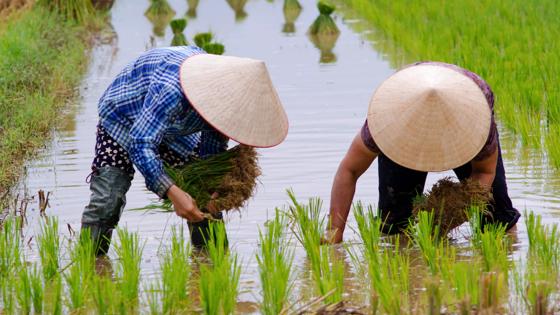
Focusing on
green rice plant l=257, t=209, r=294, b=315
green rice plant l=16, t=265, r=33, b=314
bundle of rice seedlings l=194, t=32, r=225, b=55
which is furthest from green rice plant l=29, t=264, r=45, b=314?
bundle of rice seedlings l=194, t=32, r=225, b=55

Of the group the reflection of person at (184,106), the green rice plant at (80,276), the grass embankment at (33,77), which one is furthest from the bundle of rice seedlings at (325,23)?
the green rice plant at (80,276)

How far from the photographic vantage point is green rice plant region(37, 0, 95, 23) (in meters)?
13.0

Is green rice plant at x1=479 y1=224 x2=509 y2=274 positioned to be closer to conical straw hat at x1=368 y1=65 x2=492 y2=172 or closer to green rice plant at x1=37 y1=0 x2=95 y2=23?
conical straw hat at x1=368 y1=65 x2=492 y2=172

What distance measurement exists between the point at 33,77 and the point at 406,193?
179 inches

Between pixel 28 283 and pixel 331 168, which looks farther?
pixel 331 168

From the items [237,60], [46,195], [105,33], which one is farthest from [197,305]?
[105,33]

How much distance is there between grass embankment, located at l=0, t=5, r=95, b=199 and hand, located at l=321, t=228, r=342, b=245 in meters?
1.87

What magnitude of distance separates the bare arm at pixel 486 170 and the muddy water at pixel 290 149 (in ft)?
1.34

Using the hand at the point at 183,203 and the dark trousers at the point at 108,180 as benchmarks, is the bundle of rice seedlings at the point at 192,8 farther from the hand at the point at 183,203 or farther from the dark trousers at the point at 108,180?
the hand at the point at 183,203

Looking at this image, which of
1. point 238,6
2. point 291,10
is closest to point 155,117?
point 291,10

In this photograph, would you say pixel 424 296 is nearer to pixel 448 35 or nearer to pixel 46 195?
pixel 46 195

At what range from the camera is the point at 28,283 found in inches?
140

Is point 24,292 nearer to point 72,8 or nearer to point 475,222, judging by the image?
point 475,222

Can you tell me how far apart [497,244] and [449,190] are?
437 millimetres
